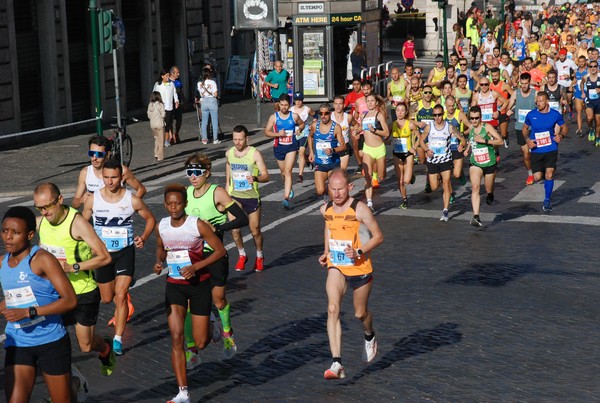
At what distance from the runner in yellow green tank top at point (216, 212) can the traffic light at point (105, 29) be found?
12.1 meters

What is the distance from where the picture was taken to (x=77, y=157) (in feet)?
86.2

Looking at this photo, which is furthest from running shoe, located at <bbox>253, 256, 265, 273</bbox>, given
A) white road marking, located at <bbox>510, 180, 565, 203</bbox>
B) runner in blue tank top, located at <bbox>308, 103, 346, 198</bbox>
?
white road marking, located at <bbox>510, 180, 565, 203</bbox>

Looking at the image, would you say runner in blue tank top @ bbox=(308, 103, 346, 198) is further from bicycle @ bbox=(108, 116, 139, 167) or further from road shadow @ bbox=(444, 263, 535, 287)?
bicycle @ bbox=(108, 116, 139, 167)

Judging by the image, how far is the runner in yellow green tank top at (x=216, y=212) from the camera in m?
11.1

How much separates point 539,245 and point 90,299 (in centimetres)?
757

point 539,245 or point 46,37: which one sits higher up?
point 46,37

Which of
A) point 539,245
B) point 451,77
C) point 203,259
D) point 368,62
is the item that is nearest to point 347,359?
point 203,259

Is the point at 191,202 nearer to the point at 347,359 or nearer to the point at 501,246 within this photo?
the point at 347,359

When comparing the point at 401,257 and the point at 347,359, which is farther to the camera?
the point at 401,257

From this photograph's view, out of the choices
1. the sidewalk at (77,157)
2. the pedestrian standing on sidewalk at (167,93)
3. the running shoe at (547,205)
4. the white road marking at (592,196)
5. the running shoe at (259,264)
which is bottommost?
the sidewalk at (77,157)

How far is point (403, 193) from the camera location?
19406 millimetres

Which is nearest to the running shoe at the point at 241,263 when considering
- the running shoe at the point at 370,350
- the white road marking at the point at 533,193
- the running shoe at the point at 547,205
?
the running shoe at the point at 370,350

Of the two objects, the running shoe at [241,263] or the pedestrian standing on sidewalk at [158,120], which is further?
the pedestrian standing on sidewalk at [158,120]

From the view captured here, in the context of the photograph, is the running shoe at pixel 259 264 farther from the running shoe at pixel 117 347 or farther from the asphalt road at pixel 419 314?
the running shoe at pixel 117 347
